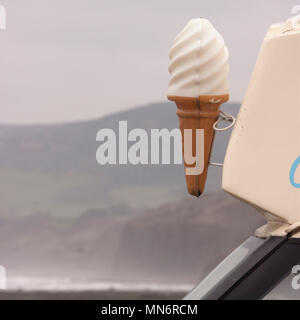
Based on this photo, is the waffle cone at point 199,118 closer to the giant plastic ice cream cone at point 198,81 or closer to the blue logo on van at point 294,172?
the giant plastic ice cream cone at point 198,81

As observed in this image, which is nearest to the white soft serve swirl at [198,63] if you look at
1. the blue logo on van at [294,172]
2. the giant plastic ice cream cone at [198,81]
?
the giant plastic ice cream cone at [198,81]

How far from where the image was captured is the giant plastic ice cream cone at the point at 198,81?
1.33m

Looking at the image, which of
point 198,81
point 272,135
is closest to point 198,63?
point 198,81

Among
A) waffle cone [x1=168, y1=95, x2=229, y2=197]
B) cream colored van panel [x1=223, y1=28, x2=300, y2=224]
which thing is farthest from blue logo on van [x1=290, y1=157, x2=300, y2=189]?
waffle cone [x1=168, y1=95, x2=229, y2=197]

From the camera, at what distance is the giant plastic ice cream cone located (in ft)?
4.38

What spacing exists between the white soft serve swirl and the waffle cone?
13 millimetres

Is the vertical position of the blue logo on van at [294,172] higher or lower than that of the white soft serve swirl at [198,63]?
lower

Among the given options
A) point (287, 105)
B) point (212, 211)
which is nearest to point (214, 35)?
point (287, 105)

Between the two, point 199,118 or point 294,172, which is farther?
point 199,118

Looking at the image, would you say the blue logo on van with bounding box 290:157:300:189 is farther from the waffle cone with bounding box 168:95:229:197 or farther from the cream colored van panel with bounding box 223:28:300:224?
the waffle cone with bounding box 168:95:229:197

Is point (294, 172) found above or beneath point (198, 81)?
beneath

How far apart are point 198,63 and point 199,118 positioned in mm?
108

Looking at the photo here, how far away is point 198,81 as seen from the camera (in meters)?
1.33

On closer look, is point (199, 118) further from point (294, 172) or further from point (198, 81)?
point (294, 172)
